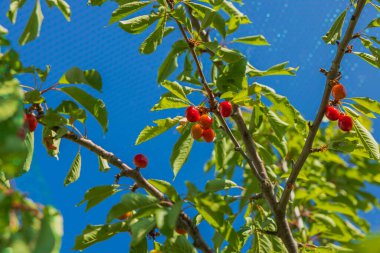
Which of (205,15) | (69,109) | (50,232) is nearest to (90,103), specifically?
(69,109)

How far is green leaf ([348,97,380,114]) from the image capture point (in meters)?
2.07

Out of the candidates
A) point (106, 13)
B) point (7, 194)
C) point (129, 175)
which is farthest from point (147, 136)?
point (106, 13)

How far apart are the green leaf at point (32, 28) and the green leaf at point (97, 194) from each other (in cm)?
56

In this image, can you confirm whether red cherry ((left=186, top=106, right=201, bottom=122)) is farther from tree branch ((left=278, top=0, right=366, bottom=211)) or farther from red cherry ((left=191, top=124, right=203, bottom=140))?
tree branch ((left=278, top=0, right=366, bottom=211))

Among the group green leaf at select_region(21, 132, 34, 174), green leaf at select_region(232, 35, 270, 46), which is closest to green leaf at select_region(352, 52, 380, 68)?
green leaf at select_region(232, 35, 270, 46)

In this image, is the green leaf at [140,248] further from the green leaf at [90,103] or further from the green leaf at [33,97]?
the green leaf at [33,97]

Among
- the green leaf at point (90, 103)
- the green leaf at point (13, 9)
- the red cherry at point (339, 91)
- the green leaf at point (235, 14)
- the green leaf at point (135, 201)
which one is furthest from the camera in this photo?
the green leaf at point (235, 14)

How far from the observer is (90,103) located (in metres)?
1.67

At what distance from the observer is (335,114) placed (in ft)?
6.47

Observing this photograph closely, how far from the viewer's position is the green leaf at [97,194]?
1704 millimetres

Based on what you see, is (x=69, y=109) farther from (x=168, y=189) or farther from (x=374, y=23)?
(x=374, y=23)

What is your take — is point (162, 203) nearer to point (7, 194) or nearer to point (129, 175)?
point (129, 175)

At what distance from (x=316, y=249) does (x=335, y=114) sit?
0.60 metres

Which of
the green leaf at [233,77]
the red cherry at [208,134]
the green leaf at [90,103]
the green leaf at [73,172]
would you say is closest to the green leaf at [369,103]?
→ the green leaf at [233,77]
